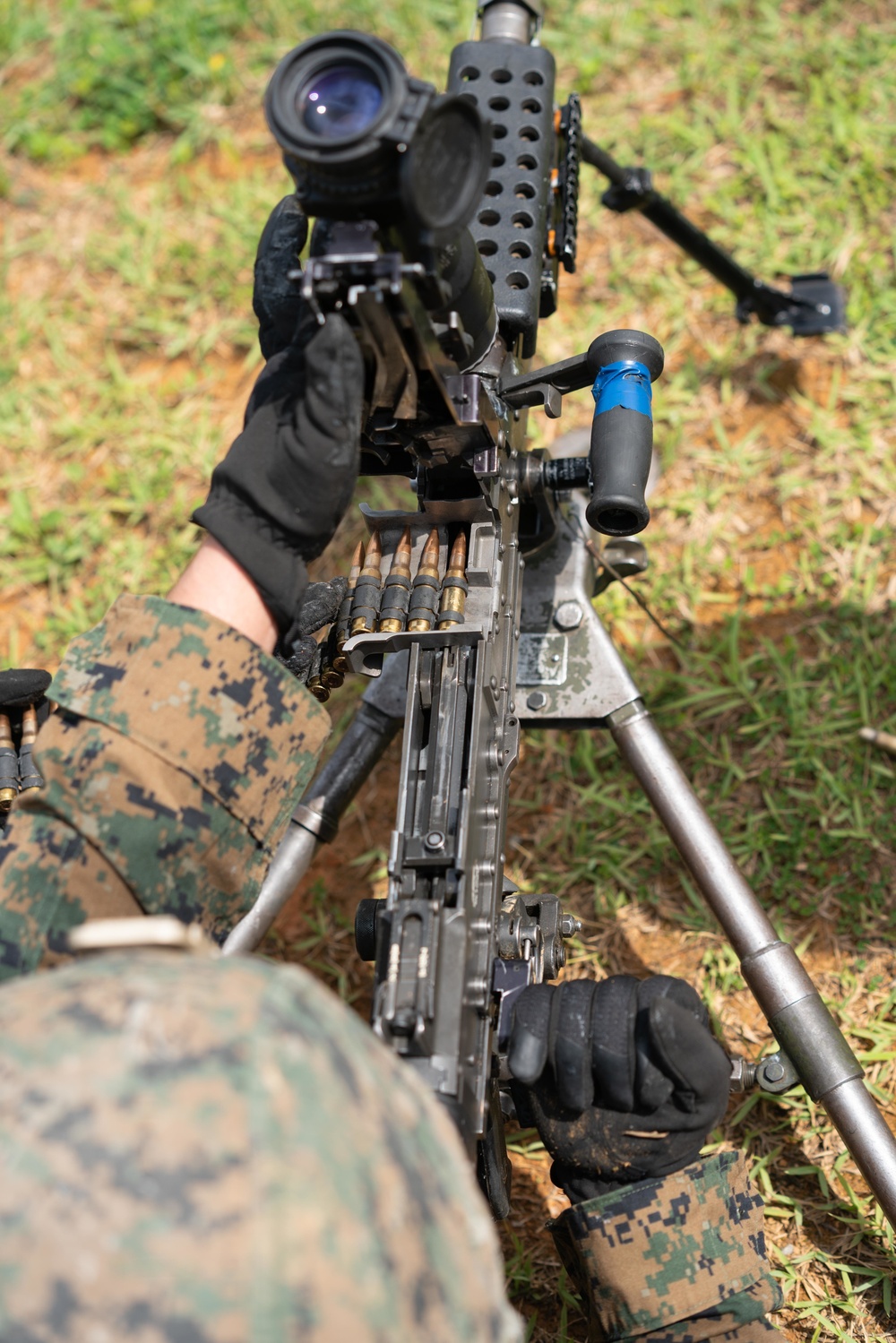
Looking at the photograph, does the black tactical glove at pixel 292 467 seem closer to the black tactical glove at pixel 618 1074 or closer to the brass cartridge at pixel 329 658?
the brass cartridge at pixel 329 658

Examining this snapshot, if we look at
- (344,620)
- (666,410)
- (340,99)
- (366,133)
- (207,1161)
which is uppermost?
(666,410)

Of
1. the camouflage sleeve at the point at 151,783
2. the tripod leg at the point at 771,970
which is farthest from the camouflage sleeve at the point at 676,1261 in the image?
the camouflage sleeve at the point at 151,783

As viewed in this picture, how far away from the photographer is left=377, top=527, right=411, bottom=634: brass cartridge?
2.35 m

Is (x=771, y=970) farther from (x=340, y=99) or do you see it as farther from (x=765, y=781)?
(x=340, y=99)

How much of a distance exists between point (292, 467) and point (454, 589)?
497 millimetres

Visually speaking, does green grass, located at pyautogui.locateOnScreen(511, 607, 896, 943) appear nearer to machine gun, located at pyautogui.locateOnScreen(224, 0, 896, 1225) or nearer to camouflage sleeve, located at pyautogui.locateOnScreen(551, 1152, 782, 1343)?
machine gun, located at pyautogui.locateOnScreen(224, 0, 896, 1225)

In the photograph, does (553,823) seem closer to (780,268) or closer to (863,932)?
(863,932)

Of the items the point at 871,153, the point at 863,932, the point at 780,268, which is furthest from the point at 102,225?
the point at 863,932

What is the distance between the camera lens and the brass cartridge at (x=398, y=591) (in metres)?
2.35

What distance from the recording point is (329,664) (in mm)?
2461

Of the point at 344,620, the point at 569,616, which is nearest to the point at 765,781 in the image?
the point at 569,616

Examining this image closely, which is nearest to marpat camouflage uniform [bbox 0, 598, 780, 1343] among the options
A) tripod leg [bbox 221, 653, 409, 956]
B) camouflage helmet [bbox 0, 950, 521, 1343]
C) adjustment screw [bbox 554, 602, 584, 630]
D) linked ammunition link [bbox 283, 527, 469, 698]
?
camouflage helmet [bbox 0, 950, 521, 1343]

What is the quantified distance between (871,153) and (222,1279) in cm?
461

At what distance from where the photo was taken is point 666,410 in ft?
14.0
